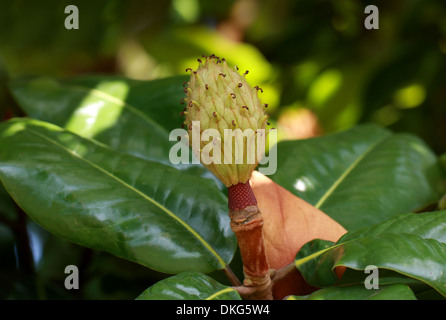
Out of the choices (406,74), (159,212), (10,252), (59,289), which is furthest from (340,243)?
(406,74)

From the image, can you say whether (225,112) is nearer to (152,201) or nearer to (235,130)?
(235,130)

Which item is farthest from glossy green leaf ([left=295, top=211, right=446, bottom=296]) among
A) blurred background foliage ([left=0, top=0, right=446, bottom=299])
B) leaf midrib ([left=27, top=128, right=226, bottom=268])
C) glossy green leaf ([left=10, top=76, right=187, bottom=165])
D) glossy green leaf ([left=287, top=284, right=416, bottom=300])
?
blurred background foliage ([left=0, top=0, right=446, bottom=299])

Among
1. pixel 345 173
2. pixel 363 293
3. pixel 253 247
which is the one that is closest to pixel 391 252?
pixel 363 293

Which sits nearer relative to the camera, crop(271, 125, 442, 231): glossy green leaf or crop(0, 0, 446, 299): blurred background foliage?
crop(271, 125, 442, 231): glossy green leaf

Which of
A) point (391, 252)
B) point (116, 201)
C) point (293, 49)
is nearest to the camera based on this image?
point (391, 252)

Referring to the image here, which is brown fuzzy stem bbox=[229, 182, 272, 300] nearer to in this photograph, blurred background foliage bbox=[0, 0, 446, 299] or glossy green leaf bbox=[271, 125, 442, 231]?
glossy green leaf bbox=[271, 125, 442, 231]

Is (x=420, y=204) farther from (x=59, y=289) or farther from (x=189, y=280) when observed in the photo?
(x=59, y=289)
